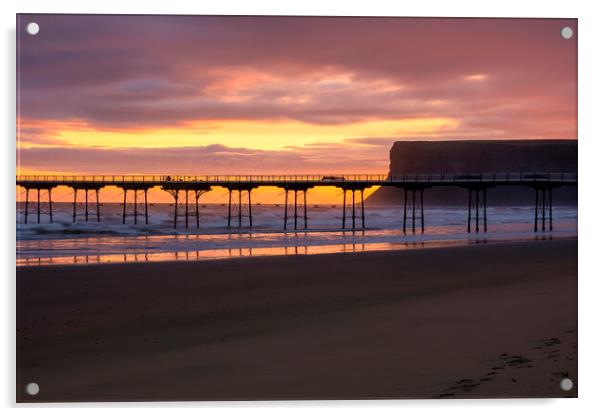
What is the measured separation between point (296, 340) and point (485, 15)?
372 centimetres

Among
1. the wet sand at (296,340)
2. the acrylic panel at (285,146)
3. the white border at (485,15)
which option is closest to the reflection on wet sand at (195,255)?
the acrylic panel at (285,146)

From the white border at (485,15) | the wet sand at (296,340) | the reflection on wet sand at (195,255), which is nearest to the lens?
the wet sand at (296,340)

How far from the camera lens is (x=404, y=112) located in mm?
8859

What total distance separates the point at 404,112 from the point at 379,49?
1382 millimetres

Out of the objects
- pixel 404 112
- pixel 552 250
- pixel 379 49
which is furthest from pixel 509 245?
pixel 379 49

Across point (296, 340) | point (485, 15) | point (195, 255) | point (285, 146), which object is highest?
point (485, 15)

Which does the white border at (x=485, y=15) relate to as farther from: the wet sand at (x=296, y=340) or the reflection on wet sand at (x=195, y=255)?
the reflection on wet sand at (x=195, y=255)

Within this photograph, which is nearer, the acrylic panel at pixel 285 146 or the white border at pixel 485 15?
the acrylic panel at pixel 285 146

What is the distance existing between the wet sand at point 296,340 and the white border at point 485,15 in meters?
0.17

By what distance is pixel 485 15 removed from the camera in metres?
7.46

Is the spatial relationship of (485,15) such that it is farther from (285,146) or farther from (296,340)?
(296,340)

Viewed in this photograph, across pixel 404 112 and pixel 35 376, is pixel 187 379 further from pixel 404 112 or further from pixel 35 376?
pixel 404 112

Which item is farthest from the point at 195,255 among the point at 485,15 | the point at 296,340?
the point at 485,15

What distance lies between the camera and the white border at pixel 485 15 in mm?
7133
